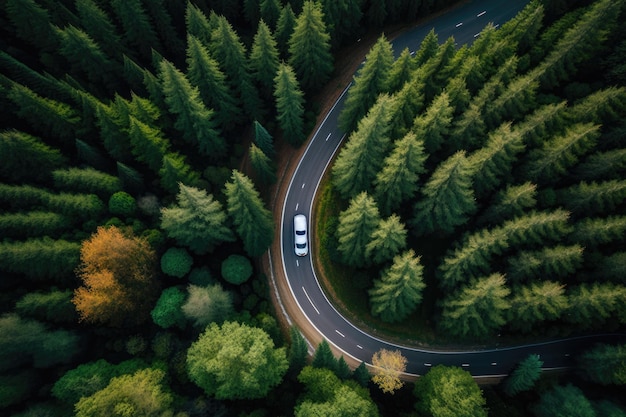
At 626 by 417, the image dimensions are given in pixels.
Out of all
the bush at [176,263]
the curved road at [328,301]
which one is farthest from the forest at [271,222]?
the curved road at [328,301]

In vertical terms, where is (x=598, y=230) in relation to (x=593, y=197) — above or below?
below

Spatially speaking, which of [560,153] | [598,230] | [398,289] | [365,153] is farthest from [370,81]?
[598,230]

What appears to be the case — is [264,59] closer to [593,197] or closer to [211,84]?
[211,84]

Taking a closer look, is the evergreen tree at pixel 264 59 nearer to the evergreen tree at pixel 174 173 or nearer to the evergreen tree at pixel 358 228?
the evergreen tree at pixel 174 173

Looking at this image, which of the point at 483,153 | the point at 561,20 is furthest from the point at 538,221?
the point at 561,20

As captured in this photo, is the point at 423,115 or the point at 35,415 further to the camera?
the point at 423,115

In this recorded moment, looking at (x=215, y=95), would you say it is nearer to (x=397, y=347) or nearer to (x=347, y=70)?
(x=347, y=70)

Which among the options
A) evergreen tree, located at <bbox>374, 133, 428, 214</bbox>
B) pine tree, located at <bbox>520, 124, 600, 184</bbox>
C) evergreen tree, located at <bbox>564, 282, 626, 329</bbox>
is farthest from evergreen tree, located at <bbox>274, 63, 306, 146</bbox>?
evergreen tree, located at <bbox>564, 282, 626, 329</bbox>
